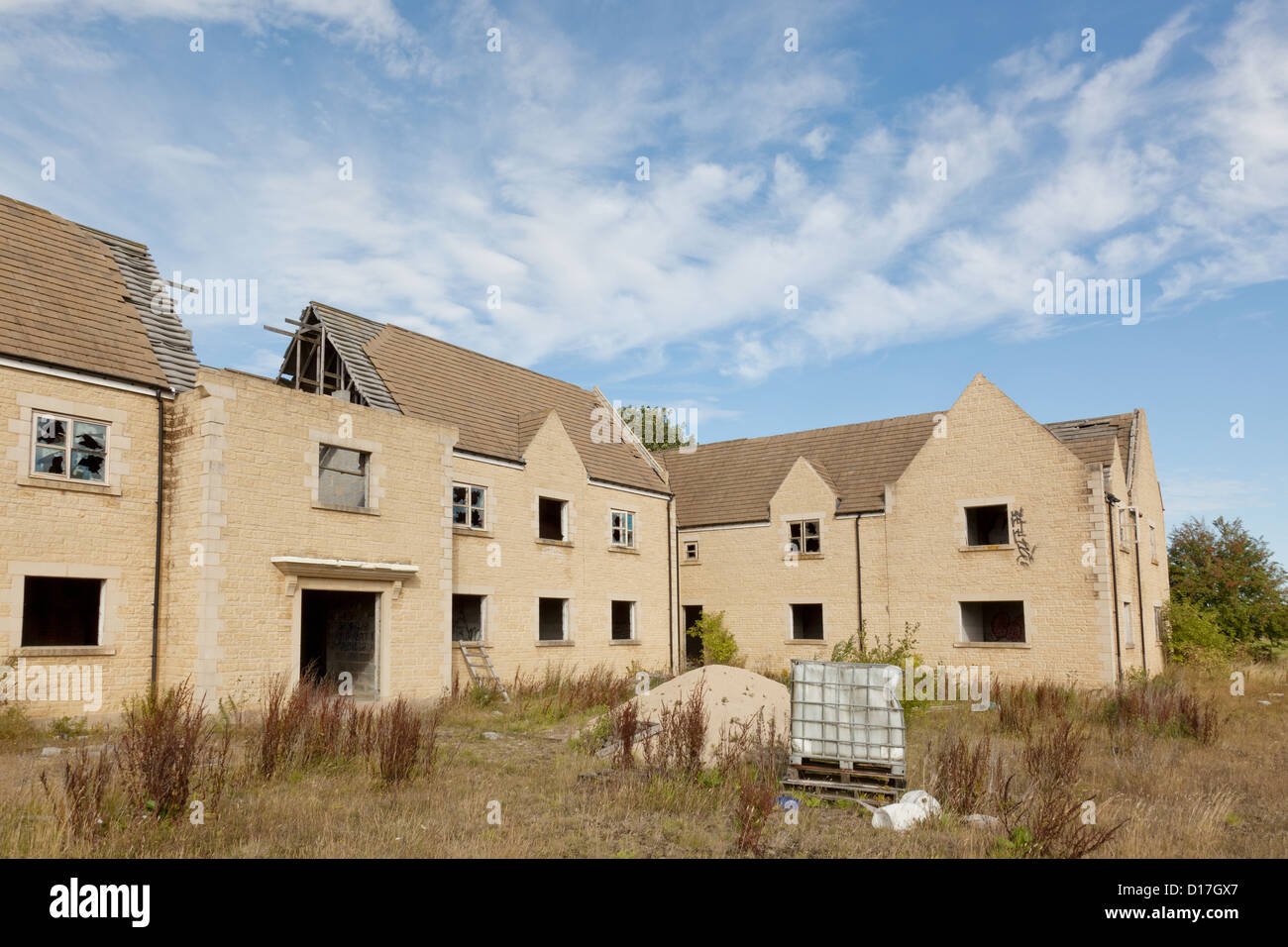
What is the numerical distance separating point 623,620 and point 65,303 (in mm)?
17735

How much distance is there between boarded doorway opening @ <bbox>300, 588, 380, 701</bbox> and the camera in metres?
19.2

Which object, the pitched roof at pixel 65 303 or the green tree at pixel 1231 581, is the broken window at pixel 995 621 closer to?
the green tree at pixel 1231 581

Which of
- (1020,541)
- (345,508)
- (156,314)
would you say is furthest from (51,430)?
(1020,541)

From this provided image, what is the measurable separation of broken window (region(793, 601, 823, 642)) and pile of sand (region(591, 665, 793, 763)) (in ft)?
48.0

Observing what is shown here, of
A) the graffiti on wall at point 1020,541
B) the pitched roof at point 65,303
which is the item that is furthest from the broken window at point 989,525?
the pitched roof at point 65,303

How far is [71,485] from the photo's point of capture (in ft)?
50.4

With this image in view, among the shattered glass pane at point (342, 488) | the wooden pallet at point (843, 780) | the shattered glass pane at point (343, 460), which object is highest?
the shattered glass pane at point (343, 460)

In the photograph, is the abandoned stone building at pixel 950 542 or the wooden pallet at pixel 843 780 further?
the abandoned stone building at pixel 950 542

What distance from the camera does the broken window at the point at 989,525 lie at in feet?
91.0

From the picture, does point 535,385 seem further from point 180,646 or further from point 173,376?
point 180,646

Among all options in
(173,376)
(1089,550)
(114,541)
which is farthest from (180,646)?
(1089,550)

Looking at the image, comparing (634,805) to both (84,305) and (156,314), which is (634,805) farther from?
(156,314)

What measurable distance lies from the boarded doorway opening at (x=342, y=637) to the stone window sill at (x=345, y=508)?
1.71 meters

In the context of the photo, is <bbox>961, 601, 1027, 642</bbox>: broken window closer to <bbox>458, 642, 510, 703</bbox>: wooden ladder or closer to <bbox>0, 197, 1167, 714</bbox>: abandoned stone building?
<bbox>0, 197, 1167, 714</bbox>: abandoned stone building
